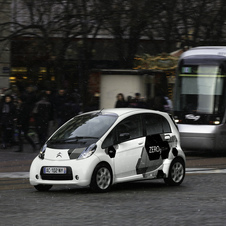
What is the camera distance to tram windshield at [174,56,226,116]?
18609mm

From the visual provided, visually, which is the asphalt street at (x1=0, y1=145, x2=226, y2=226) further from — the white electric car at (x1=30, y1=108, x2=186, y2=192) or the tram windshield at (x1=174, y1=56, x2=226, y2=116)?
the tram windshield at (x1=174, y1=56, x2=226, y2=116)

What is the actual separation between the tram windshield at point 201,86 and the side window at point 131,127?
24.0 feet

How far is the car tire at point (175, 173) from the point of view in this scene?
1178cm

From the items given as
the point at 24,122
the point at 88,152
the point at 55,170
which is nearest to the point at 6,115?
the point at 24,122

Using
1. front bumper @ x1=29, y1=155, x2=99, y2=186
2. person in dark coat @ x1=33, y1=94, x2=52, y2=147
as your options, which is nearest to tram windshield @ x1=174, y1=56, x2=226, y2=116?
person in dark coat @ x1=33, y1=94, x2=52, y2=147

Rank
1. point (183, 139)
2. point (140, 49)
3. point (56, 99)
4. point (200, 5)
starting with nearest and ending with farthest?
point (183, 139) < point (56, 99) < point (200, 5) < point (140, 49)

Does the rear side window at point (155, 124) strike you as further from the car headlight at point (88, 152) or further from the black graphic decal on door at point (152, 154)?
the car headlight at point (88, 152)

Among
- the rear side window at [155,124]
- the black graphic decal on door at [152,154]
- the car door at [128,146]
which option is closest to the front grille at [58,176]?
the car door at [128,146]

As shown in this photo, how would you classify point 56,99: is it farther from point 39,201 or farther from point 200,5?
point 39,201

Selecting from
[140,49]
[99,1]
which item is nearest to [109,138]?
[99,1]

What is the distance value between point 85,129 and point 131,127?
771 mm

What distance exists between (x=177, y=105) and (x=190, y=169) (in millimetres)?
4384

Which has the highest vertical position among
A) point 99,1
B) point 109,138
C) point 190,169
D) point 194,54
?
point 99,1

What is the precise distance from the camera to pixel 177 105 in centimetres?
1928
